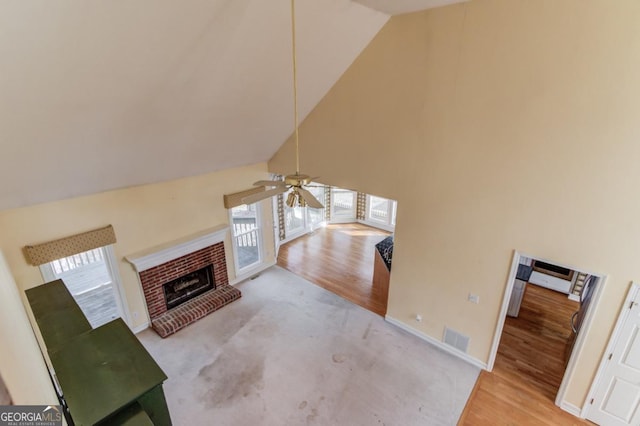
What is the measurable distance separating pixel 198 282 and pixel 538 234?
6.14m

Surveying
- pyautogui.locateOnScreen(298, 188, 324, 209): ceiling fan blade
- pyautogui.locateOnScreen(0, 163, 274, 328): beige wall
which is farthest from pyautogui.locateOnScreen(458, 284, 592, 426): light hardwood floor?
pyautogui.locateOnScreen(0, 163, 274, 328): beige wall

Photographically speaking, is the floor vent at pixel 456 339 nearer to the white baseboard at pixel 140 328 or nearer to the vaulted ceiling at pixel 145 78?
the vaulted ceiling at pixel 145 78

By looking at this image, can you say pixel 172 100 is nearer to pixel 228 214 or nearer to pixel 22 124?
pixel 22 124

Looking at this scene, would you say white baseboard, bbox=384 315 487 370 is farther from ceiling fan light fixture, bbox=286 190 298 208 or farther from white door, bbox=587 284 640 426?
ceiling fan light fixture, bbox=286 190 298 208

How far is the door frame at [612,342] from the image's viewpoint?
352 cm

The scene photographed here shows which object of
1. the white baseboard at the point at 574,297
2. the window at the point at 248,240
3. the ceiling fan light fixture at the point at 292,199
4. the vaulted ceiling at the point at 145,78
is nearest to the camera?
the vaulted ceiling at the point at 145,78

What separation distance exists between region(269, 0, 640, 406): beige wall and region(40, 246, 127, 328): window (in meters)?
4.50

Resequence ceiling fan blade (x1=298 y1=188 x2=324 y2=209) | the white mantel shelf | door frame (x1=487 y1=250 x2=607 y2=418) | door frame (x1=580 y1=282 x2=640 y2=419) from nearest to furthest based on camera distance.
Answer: ceiling fan blade (x1=298 y1=188 x2=324 y2=209), door frame (x1=580 y1=282 x2=640 y2=419), door frame (x1=487 y1=250 x2=607 y2=418), the white mantel shelf

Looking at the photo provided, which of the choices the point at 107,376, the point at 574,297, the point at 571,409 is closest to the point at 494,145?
the point at 571,409

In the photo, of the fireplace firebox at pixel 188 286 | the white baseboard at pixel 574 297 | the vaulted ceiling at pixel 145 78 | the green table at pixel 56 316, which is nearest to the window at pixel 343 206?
the fireplace firebox at pixel 188 286

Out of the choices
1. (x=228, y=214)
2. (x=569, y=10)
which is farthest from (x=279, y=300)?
(x=569, y=10)

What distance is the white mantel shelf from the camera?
5352 millimetres

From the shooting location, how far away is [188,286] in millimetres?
6441

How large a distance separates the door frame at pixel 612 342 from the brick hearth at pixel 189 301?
19.5ft
